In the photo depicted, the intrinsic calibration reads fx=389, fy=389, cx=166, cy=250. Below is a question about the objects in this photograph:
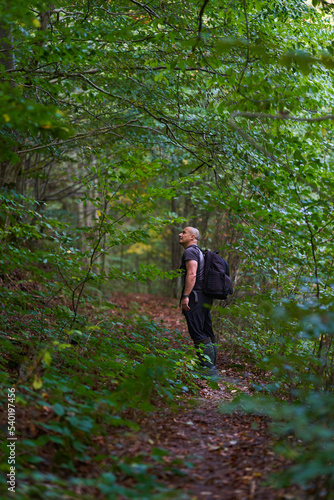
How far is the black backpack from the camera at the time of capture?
607 centimetres

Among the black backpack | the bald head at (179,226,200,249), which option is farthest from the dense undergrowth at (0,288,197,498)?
the bald head at (179,226,200,249)

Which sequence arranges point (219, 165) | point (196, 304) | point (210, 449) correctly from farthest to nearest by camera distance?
point (219, 165), point (196, 304), point (210, 449)

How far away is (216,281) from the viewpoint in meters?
6.09

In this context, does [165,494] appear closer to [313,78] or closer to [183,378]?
[183,378]

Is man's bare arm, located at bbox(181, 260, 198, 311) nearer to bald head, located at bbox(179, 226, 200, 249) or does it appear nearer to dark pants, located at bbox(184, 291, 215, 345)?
dark pants, located at bbox(184, 291, 215, 345)

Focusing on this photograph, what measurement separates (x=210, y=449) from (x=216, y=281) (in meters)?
3.12

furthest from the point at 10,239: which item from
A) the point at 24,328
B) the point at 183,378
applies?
the point at 183,378

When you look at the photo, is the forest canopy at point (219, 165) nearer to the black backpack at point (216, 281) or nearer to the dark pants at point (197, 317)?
the black backpack at point (216, 281)

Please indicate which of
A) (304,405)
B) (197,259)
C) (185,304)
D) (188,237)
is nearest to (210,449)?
(304,405)

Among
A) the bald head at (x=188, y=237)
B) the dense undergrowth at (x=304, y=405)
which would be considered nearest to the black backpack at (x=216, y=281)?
the bald head at (x=188, y=237)

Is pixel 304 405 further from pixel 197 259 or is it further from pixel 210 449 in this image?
pixel 197 259

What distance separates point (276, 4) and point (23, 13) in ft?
13.7

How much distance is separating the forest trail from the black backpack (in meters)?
1.81

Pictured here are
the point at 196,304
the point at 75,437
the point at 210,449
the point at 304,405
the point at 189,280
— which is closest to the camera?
the point at 75,437
